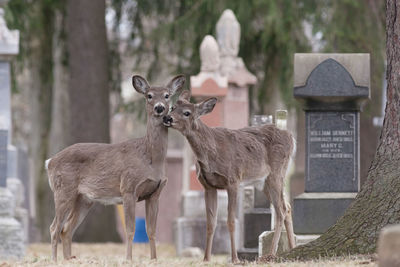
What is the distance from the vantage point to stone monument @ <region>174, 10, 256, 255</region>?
715 inches

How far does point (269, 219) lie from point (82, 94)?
869 centimetres

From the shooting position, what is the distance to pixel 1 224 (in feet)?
53.5

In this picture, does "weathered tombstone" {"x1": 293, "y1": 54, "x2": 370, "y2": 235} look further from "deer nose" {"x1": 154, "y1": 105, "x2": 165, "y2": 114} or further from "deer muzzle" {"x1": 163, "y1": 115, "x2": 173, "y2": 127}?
"deer muzzle" {"x1": 163, "y1": 115, "x2": 173, "y2": 127}

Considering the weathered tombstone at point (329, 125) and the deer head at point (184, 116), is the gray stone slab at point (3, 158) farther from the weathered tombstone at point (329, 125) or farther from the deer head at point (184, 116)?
the deer head at point (184, 116)

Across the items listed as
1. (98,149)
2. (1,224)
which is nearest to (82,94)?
(1,224)

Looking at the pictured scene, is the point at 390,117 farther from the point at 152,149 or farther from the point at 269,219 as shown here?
the point at 269,219

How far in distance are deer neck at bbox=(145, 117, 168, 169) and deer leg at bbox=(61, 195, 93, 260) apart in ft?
3.79

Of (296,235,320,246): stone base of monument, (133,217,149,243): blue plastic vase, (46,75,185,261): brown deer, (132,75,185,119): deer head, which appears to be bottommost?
(133,217,149,243): blue plastic vase

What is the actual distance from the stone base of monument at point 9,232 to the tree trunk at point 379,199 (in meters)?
7.19

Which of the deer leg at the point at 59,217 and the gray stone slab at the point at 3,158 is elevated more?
the gray stone slab at the point at 3,158

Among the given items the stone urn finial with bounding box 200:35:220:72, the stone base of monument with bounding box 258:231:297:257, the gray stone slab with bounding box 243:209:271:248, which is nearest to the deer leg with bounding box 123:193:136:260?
the stone base of monument with bounding box 258:231:297:257

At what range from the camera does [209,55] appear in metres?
18.7

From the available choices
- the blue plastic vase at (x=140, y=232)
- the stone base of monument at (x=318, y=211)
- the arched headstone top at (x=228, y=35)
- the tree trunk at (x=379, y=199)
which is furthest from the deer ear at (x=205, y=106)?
the blue plastic vase at (x=140, y=232)

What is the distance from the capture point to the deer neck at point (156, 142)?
10883 millimetres
